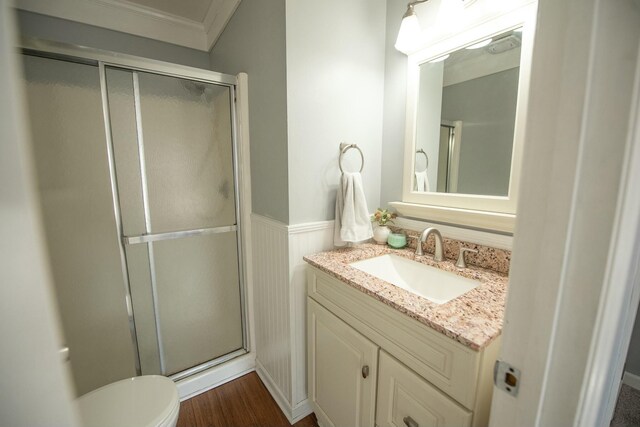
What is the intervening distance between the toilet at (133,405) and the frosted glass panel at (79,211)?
0.43 metres

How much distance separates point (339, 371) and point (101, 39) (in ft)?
8.48

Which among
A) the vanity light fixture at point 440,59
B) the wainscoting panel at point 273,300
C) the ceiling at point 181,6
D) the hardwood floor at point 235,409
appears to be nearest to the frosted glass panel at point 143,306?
→ the hardwood floor at point 235,409

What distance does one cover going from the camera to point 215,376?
158 cm

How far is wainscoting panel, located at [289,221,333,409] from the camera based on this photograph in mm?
1229

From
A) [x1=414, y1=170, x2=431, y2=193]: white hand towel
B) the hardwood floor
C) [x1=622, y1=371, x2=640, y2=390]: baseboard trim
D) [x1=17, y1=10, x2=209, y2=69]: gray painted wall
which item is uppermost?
[x1=17, y1=10, x2=209, y2=69]: gray painted wall

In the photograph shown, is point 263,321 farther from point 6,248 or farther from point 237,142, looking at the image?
point 6,248

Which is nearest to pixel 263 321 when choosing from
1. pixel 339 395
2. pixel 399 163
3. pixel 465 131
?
pixel 339 395

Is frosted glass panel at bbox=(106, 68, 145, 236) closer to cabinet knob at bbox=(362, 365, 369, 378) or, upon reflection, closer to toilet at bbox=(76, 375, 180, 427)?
toilet at bbox=(76, 375, 180, 427)

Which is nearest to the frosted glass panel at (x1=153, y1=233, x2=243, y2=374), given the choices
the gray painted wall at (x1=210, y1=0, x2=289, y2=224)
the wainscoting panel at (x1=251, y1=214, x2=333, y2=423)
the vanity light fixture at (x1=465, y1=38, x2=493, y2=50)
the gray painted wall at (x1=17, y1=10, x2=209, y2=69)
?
the wainscoting panel at (x1=251, y1=214, x2=333, y2=423)

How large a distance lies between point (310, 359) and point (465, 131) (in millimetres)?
1322

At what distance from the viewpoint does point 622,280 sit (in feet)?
1.11

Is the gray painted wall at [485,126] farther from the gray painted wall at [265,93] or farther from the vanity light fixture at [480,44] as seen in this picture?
the gray painted wall at [265,93]

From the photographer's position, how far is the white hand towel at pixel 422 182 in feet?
4.29

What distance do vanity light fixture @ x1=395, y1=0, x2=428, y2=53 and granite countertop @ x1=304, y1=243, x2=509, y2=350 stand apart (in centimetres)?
106
